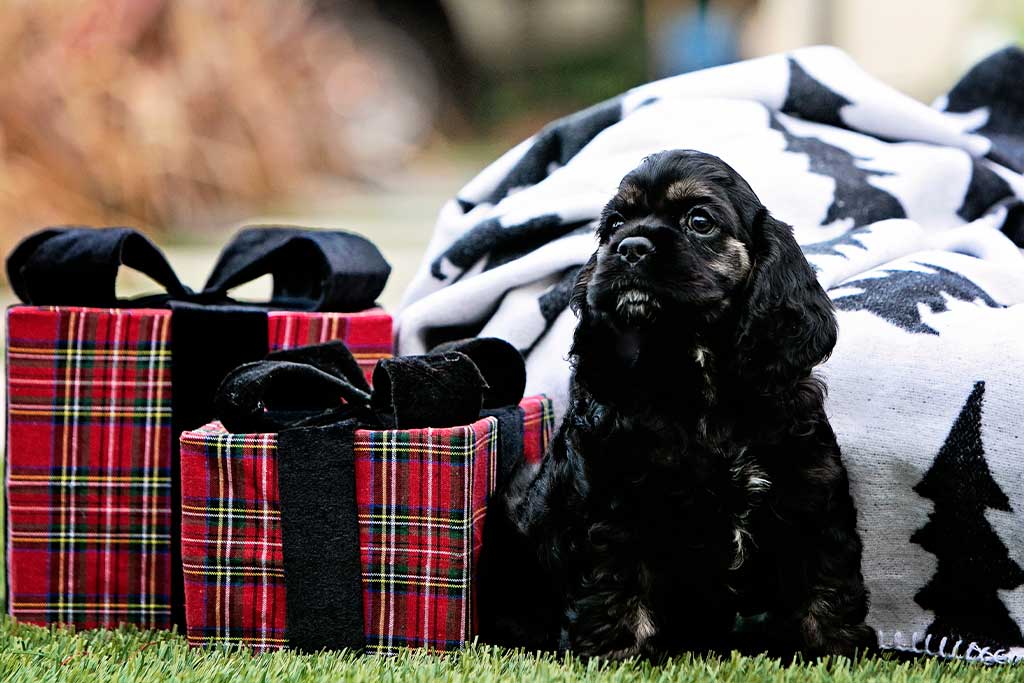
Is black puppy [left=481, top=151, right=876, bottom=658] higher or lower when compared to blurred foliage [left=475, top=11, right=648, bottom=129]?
lower

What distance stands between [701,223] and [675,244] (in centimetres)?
9

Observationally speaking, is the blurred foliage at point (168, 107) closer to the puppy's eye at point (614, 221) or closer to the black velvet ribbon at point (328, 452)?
the black velvet ribbon at point (328, 452)

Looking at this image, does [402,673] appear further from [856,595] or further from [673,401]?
[856,595]

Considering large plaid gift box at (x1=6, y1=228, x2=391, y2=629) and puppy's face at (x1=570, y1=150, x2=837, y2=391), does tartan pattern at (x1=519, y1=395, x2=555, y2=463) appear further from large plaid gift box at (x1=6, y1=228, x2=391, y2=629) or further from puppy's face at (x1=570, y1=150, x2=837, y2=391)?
large plaid gift box at (x1=6, y1=228, x2=391, y2=629)

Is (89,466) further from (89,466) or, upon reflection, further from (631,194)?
(631,194)

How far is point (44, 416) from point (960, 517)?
73.8 inches

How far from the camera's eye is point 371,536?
1.94 m

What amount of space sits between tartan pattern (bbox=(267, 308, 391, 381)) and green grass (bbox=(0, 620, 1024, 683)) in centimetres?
72

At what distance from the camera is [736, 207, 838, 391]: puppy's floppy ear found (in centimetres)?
179

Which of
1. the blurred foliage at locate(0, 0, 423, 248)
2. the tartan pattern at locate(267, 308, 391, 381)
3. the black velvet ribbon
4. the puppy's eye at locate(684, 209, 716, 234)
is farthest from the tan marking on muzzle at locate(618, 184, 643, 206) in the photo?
the blurred foliage at locate(0, 0, 423, 248)

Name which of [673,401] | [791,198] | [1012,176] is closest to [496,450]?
[673,401]

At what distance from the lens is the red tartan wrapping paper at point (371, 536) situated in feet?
6.28

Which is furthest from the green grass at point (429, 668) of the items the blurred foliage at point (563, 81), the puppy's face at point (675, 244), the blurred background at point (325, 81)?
the blurred foliage at point (563, 81)

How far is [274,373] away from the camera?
2021 millimetres
